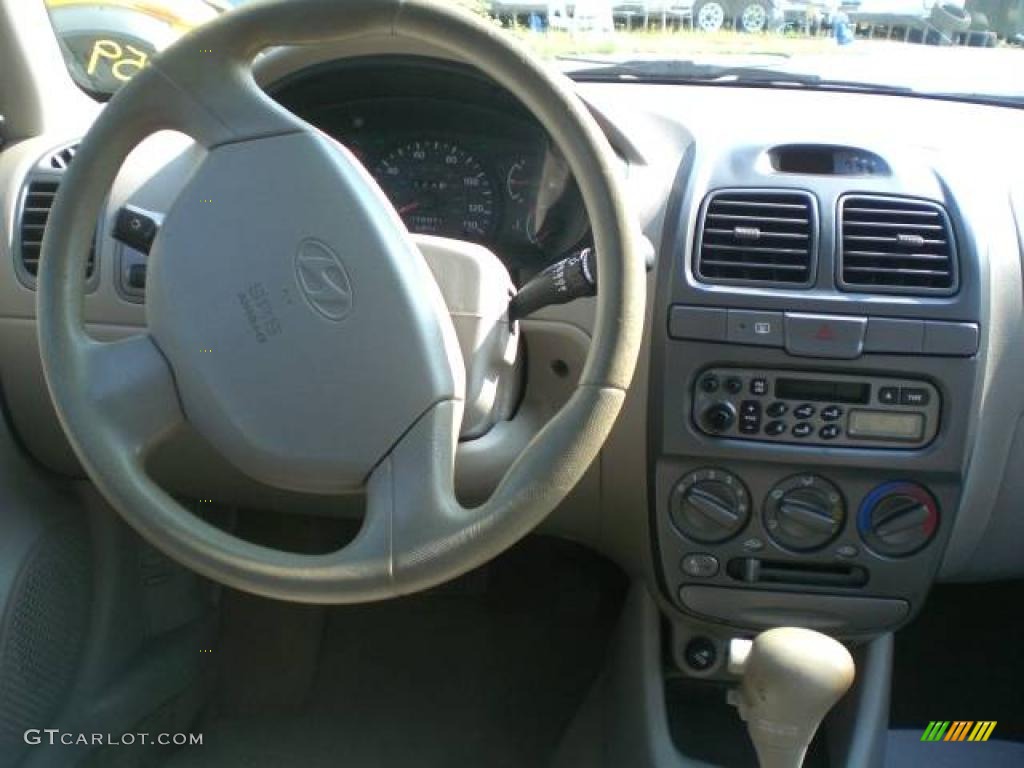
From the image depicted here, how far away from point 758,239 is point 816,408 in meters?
0.25

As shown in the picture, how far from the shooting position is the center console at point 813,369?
1.57 metres

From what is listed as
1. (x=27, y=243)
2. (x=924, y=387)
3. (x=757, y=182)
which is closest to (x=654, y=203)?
(x=757, y=182)

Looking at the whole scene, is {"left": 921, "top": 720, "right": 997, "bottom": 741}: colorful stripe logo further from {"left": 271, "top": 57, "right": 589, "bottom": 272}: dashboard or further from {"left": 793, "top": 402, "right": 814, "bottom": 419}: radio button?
{"left": 271, "top": 57, "right": 589, "bottom": 272}: dashboard

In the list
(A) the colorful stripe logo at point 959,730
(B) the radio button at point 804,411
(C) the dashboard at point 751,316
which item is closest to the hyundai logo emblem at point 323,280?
(C) the dashboard at point 751,316

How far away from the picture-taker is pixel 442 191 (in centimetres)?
174

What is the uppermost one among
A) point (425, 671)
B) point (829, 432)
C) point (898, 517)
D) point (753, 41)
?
point (753, 41)

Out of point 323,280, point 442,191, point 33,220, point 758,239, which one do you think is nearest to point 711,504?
point 758,239

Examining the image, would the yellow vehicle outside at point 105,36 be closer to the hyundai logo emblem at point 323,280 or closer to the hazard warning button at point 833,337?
the hyundai logo emblem at point 323,280

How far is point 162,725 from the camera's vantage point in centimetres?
215

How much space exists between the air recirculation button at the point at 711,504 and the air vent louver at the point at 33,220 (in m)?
0.96

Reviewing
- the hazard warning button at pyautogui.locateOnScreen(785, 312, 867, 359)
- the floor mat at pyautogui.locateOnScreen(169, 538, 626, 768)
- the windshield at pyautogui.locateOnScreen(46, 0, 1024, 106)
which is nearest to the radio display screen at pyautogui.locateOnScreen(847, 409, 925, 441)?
the hazard warning button at pyautogui.locateOnScreen(785, 312, 867, 359)

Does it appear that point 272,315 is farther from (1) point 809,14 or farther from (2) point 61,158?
(1) point 809,14

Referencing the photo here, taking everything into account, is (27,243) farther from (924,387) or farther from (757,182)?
(924,387)

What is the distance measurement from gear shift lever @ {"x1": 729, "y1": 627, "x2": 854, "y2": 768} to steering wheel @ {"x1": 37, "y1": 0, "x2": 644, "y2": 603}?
1.30ft
